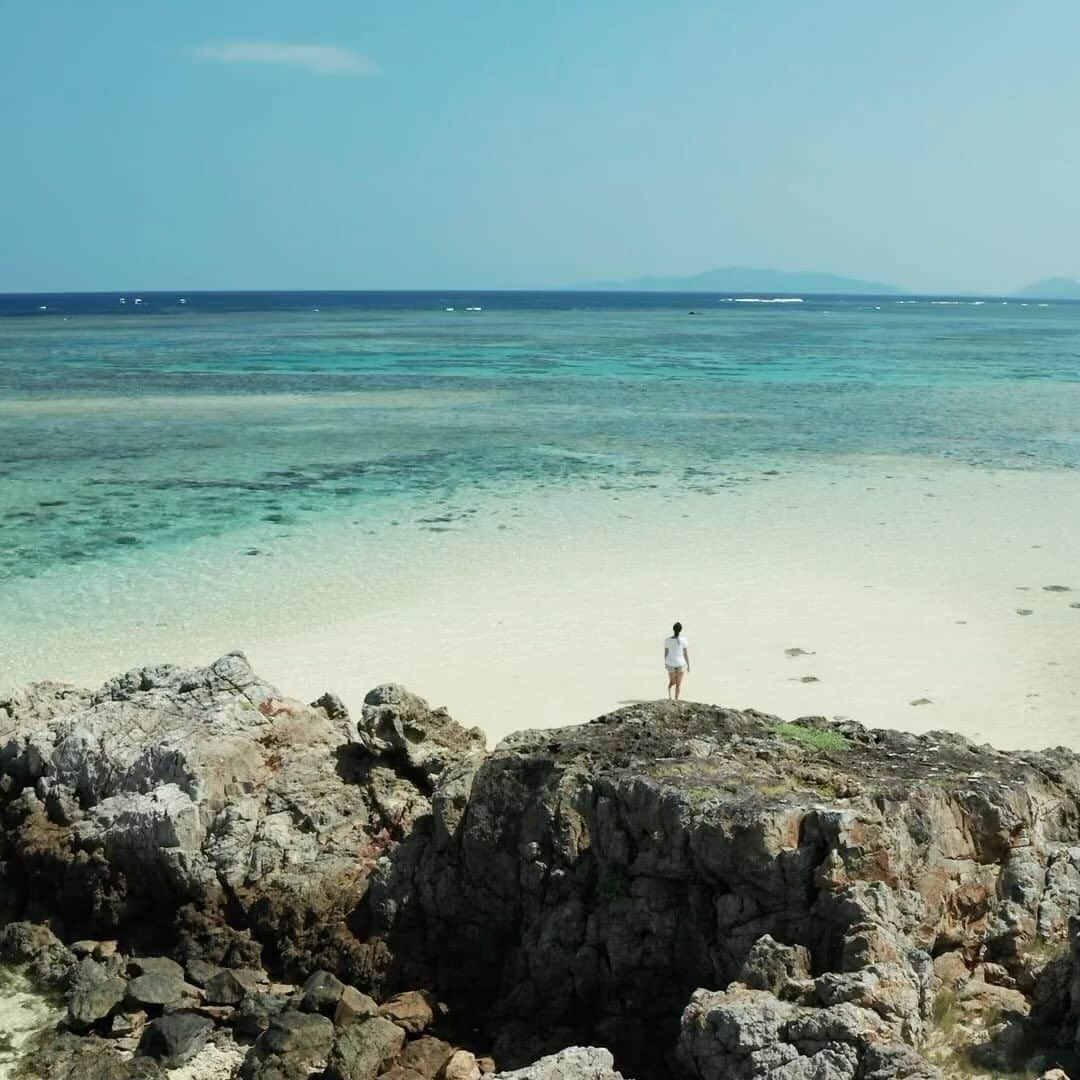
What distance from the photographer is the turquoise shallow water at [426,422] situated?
28766 mm

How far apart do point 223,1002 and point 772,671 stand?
984 centimetres

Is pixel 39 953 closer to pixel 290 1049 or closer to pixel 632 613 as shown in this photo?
pixel 290 1049

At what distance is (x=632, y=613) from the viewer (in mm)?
20484

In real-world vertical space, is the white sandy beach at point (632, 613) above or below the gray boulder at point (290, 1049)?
above

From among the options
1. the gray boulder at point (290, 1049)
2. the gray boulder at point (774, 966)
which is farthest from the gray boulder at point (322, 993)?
the gray boulder at point (774, 966)

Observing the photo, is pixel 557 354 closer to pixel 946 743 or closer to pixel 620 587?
pixel 620 587

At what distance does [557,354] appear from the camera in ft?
249

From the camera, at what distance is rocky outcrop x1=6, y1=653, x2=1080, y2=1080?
8.37 metres

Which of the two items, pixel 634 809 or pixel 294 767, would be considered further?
pixel 294 767

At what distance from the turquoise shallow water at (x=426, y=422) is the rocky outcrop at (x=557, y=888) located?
12185mm

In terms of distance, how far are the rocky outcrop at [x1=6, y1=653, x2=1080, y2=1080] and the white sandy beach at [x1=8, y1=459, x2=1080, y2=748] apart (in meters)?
4.41

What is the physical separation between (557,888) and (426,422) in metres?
34.0

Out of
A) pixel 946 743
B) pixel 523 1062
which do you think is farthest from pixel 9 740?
pixel 946 743

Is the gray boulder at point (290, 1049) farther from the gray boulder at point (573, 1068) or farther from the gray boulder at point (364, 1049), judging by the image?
the gray boulder at point (573, 1068)
